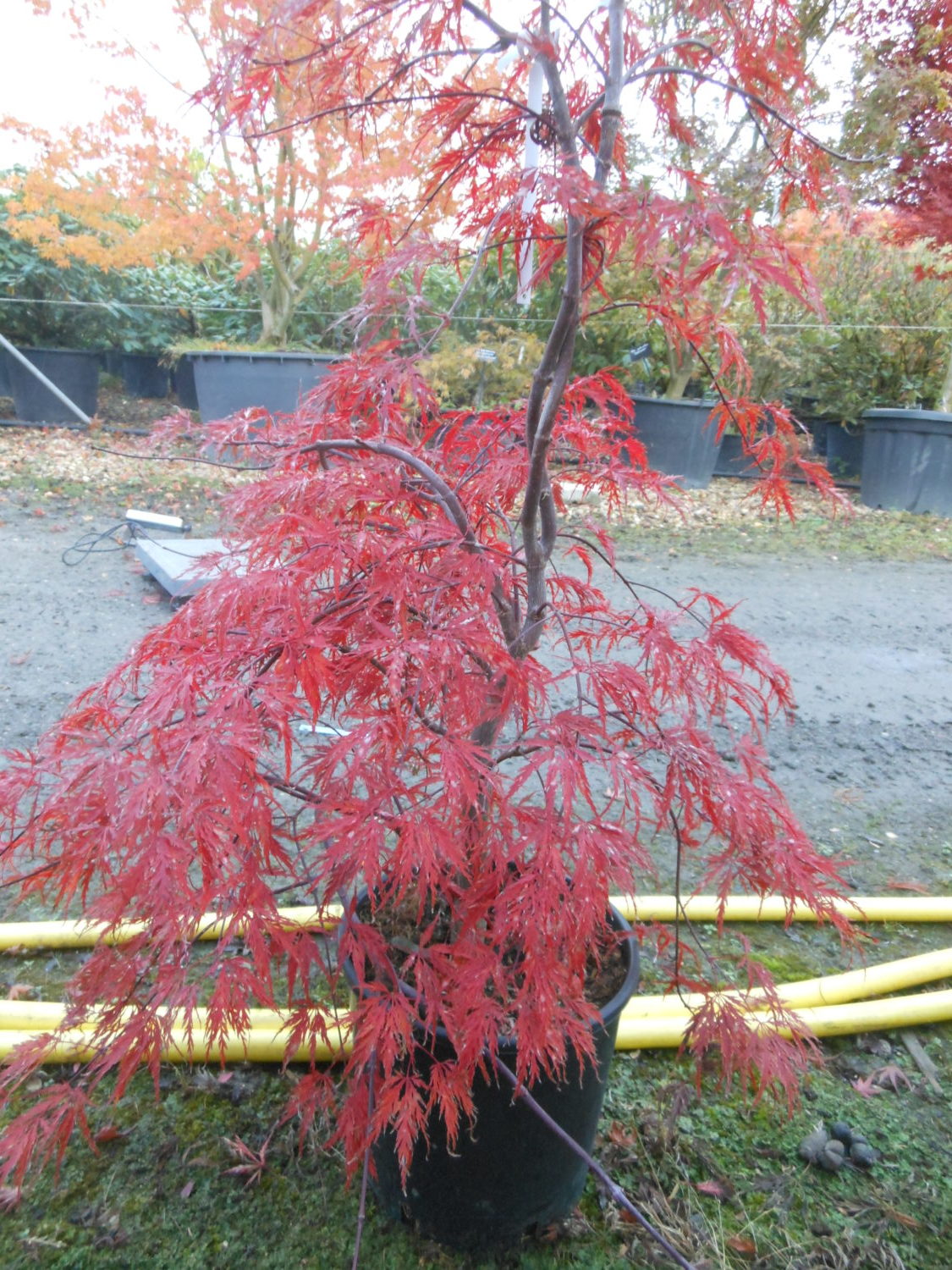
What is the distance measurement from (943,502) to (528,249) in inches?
203

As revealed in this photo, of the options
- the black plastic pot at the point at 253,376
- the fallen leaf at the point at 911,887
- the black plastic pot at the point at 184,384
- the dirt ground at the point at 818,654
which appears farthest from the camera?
the black plastic pot at the point at 184,384

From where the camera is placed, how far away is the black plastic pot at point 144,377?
6.80 meters

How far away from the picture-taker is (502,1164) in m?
1.03

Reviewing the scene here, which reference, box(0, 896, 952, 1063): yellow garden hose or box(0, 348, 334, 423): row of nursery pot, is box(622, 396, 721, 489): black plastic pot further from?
box(0, 896, 952, 1063): yellow garden hose

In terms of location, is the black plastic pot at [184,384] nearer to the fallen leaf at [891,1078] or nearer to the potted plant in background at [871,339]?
the potted plant in background at [871,339]

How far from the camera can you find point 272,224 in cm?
540

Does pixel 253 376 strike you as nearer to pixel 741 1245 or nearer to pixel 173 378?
pixel 173 378

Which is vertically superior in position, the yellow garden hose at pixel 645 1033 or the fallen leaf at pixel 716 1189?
the yellow garden hose at pixel 645 1033

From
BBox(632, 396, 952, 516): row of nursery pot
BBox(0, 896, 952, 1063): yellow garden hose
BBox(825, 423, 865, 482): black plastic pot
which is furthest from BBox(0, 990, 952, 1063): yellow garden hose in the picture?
BBox(825, 423, 865, 482): black plastic pot

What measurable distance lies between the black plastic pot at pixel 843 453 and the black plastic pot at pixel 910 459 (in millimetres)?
825

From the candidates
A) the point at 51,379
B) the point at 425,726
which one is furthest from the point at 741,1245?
the point at 51,379

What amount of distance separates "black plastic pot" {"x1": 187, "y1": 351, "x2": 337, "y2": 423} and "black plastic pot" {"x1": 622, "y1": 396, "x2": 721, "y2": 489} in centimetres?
212

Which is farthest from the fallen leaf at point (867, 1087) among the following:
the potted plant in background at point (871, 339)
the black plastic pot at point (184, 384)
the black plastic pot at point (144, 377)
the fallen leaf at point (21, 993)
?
the black plastic pot at point (144, 377)

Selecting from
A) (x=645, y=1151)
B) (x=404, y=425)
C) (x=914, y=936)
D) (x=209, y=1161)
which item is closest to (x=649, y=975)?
(x=645, y=1151)
